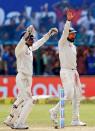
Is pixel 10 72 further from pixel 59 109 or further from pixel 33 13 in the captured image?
pixel 59 109

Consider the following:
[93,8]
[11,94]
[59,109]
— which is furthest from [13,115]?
[93,8]

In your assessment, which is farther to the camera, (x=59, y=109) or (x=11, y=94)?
(x=11, y=94)

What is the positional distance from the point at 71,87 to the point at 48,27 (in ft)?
41.3

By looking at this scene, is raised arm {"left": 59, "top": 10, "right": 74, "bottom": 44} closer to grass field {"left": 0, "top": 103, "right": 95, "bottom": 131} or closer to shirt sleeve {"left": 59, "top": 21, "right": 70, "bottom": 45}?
shirt sleeve {"left": 59, "top": 21, "right": 70, "bottom": 45}

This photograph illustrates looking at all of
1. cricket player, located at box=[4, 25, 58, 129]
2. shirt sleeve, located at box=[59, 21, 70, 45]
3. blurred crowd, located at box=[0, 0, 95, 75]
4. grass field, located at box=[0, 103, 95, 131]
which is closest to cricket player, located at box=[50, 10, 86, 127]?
shirt sleeve, located at box=[59, 21, 70, 45]

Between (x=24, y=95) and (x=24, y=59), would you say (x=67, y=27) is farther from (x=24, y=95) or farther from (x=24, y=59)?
(x=24, y=95)

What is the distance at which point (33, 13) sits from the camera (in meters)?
28.9

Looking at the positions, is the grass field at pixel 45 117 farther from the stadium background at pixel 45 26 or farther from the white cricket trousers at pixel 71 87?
the stadium background at pixel 45 26

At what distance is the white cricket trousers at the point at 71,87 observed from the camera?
16375 mm

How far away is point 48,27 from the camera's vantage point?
94.5 feet

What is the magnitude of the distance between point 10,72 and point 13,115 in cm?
1229

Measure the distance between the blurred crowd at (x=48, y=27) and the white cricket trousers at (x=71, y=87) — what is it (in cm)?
1170

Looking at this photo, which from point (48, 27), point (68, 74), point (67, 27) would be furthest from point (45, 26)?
point (67, 27)

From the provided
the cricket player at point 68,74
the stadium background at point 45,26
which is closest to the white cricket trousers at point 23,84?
the cricket player at point 68,74
